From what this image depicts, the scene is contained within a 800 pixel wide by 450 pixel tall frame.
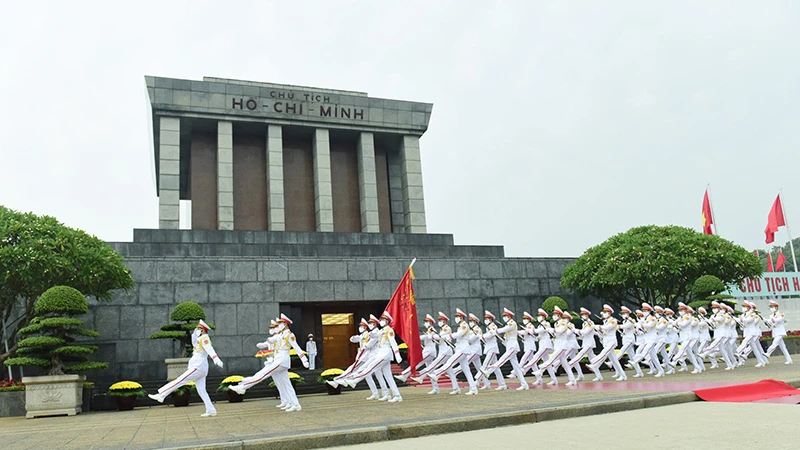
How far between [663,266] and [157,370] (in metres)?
17.6

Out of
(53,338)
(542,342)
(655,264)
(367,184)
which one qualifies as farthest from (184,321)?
(655,264)

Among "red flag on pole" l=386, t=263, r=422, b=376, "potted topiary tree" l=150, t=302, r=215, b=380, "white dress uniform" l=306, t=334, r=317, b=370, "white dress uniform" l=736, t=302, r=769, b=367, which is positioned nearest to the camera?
"red flag on pole" l=386, t=263, r=422, b=376

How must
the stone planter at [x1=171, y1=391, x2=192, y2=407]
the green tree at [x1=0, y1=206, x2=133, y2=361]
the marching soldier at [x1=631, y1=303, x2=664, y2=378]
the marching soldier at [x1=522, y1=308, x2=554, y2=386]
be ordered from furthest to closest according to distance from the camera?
the marching soldier at [x1=631, y1=303, x2=664, y2=378], the marching soldier at [x1=522, y1=308, x2=554, y2=386], the stone planter at [x1=171, y1=391, x2=192, y2=407], the green tree at [x1=0, y1=206, x2=133, y2=361]

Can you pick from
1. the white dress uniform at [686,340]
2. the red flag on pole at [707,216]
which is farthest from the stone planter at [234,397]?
the red flag on pole at [707,216]

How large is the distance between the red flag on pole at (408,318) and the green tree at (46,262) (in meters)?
8.36

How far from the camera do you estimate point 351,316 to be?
25.6 metres

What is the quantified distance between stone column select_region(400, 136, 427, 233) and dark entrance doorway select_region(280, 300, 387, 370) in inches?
279

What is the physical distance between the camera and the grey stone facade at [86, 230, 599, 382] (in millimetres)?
19906

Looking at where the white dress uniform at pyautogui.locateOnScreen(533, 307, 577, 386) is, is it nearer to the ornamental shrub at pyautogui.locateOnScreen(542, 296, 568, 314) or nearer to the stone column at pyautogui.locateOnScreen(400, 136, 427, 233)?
the ornamental shrub at pyautogui.locateOnScreen(542, 296, 568, 314)

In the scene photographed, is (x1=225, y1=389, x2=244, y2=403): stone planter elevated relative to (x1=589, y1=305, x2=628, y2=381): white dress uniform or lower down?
lower down

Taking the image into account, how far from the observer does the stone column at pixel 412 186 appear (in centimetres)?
3136

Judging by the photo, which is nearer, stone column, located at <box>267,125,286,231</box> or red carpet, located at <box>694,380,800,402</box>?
red carpet, located at <box>694,380,800,402</box>

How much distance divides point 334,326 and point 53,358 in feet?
37.0

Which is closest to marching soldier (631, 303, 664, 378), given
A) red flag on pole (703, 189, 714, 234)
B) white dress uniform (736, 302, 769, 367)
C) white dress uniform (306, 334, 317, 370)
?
white dress uniform (736, 302, 769, 367)
